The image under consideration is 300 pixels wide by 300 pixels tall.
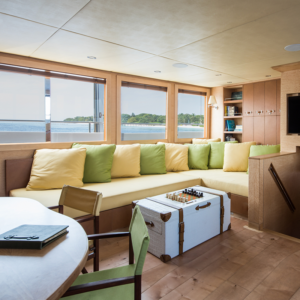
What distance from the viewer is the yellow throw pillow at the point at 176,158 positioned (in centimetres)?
427

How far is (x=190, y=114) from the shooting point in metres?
5.50

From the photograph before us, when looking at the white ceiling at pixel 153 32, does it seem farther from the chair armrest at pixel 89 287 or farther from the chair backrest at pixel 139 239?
the chair armrest at pixel 89 287

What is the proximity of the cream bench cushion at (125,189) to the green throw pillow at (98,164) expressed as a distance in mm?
112

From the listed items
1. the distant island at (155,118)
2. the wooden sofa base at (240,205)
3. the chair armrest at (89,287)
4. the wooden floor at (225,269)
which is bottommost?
the wooden floor at (225,269)

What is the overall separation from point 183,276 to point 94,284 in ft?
4.19

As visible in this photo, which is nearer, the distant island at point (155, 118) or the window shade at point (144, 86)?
the window shade at point (144, 86)

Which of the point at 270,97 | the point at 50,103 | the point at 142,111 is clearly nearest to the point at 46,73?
the point at 50,103

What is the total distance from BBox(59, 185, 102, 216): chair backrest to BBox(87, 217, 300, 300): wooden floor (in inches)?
28.2

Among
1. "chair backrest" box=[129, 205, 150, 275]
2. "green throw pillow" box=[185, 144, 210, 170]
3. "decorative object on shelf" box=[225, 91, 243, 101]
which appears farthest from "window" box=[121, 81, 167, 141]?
"chair backrest" box=[129, 205, 150, 275]

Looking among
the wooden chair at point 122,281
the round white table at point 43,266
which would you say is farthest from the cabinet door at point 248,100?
the round white table at point 43,266

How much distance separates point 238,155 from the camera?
414 cm

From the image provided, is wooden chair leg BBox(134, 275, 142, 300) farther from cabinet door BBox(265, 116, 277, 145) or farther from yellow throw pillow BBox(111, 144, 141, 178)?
cabinet door BBox(265, 116, 277, 145)

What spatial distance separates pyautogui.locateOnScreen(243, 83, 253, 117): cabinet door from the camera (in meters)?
4.96

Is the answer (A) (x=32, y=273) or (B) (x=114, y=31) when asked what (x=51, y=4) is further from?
(A) (x=32, y=273)
